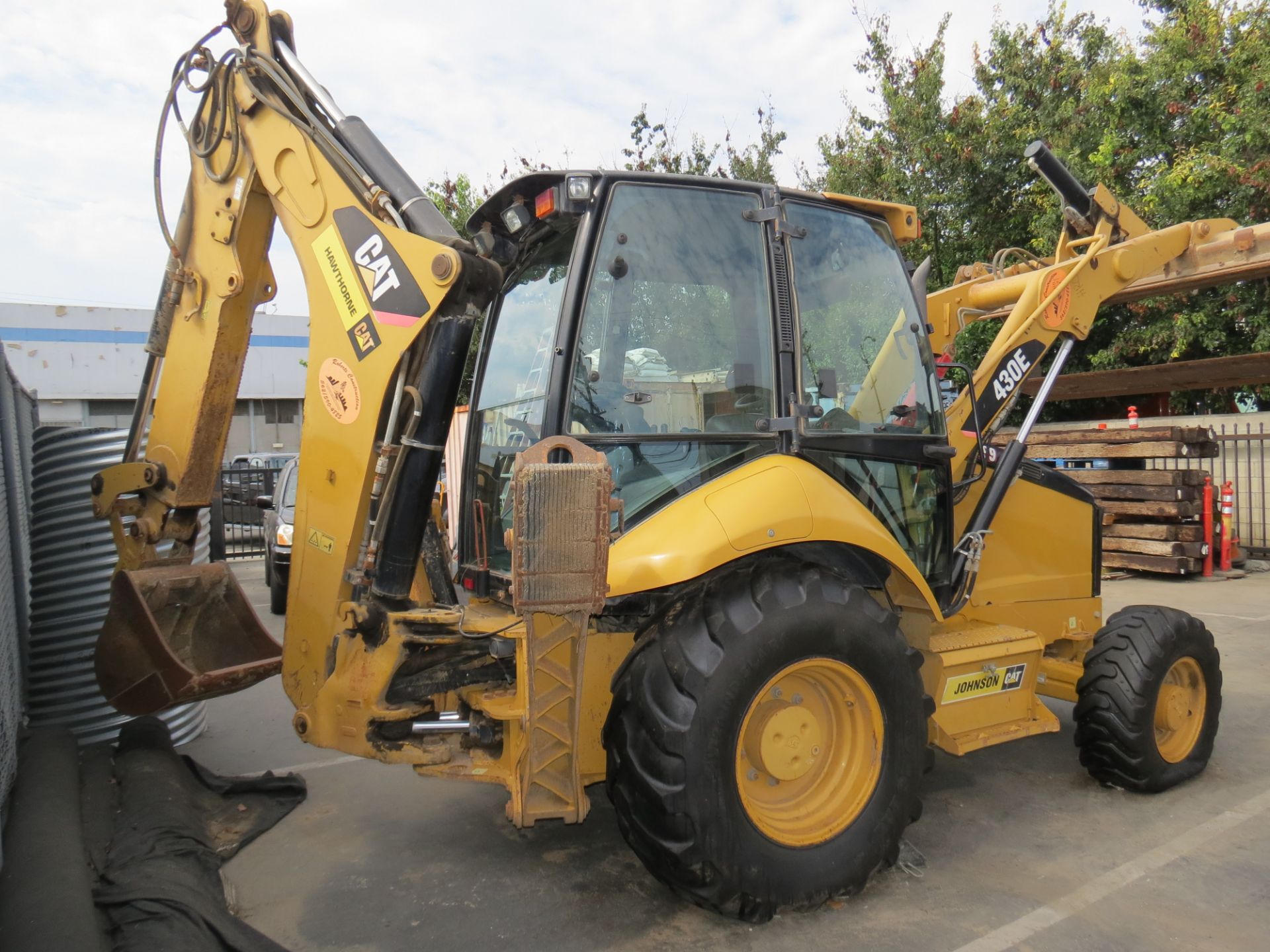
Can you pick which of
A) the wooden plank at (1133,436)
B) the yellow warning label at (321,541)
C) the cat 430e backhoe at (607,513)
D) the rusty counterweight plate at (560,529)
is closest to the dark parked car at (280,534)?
the cat 430e backhoe at (607,513)

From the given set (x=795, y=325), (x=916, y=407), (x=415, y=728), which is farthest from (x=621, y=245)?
(x=415, y=728)

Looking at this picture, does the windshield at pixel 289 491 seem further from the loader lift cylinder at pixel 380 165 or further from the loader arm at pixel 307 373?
the loader lift cylinder at pixel 380 165

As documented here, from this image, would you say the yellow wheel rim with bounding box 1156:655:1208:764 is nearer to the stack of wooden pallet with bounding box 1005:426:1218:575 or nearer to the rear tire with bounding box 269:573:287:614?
the stack of wooden pallet with bounding box 1005:426:1218:575

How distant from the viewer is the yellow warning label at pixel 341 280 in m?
3.17

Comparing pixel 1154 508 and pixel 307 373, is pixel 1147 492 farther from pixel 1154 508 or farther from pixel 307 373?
pixel 307 373

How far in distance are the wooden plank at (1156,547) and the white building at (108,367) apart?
2400 cm

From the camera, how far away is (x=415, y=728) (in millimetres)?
3102

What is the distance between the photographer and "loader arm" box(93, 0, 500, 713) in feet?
10.1

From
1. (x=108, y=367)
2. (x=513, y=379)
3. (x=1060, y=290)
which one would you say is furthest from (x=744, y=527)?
(x=108, y=367)

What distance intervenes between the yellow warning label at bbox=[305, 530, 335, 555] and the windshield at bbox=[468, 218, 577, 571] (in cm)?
56

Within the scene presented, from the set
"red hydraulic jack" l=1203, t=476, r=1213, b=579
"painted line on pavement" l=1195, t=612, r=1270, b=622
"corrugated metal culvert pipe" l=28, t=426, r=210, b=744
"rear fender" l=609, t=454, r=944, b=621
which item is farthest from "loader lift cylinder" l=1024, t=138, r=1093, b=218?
"red hydraulic jack" l=1203, t=476, r=1213, b=579

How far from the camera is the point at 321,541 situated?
3.27 m

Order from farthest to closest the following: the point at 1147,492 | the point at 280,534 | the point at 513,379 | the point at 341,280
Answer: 1. the point at 1147,492
2. the point at 280,534
3. the point at 513,379
4. the point at 341,280

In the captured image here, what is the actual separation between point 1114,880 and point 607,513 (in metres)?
2.42
